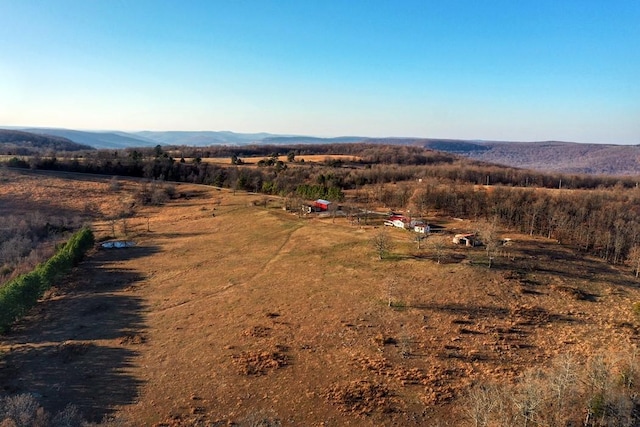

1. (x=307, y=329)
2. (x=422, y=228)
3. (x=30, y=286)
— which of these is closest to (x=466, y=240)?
(x=422, y=228)

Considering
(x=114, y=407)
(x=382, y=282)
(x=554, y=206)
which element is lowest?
(x=114, y=407)

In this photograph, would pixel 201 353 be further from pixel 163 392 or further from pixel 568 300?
pixel 568 300

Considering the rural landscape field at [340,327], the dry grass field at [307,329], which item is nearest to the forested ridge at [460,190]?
the rural landscape field at [340,327]

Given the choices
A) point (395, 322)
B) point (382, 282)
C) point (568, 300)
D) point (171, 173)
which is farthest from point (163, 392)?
point (171, 173)

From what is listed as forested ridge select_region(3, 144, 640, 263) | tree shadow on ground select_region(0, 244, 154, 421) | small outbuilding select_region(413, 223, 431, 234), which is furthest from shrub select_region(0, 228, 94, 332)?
small outbuilding select_region(413, 223, 431, 234)

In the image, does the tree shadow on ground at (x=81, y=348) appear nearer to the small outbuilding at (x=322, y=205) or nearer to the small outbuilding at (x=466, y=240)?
the small outbuilding at (x=322, y=205)

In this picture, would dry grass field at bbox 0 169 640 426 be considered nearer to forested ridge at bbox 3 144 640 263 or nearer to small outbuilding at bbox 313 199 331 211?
forested ridge at bbox 3 144 640 263
